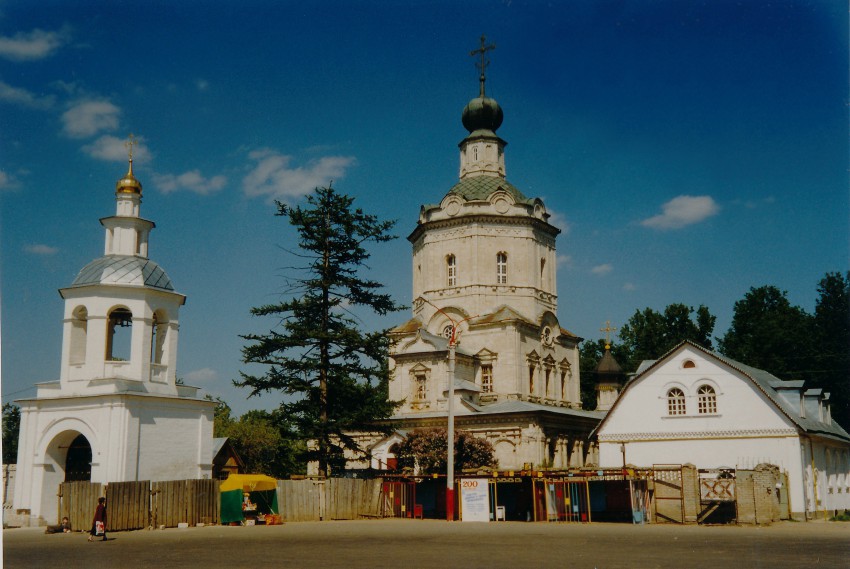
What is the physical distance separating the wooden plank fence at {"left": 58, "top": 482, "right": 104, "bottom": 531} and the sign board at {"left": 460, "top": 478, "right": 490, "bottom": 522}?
483 inches

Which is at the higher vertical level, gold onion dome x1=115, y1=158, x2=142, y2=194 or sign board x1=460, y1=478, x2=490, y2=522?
gold onion dome x1=115, y1=158, x2=142, y2=194

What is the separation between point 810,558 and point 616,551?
147 inches

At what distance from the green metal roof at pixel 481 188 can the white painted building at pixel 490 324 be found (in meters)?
0.07

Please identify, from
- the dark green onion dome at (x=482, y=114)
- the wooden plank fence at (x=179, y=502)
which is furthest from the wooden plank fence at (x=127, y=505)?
the dark green onion dome at (x=482, y=114)

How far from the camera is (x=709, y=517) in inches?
1179

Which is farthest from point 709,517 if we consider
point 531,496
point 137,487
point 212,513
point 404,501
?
point 137,487

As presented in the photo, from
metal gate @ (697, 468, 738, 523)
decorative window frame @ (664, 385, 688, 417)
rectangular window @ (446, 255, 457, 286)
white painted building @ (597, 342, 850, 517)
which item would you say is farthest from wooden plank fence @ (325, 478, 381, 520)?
rectangular window @ (446, 255, 457, 286)

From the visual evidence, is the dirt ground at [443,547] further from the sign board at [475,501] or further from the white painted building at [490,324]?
the white painted building at [490,324]

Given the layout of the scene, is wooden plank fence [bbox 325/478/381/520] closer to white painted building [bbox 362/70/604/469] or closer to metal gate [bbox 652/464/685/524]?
metal gate [bbox 652/464/685/524]

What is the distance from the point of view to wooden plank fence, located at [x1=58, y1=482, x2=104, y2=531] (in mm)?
25734

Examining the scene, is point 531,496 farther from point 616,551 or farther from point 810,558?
point 810,558

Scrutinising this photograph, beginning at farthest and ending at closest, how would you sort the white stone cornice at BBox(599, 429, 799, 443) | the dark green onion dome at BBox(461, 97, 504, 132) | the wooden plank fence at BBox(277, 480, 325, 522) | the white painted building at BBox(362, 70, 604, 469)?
1. the dark green onion dome at BBox(461, 97, 504, 132)
2. the white painted building at BBox(362, 70, 604, 469)
3. the white stone cornice at BBox(599, 429, 799, 443)
4. the wooden plank fence at BBox(277, 480, 325, 522)

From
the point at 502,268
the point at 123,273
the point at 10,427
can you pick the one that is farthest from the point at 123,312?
the point at 10,427

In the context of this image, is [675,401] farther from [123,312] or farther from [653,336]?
[653,336]
